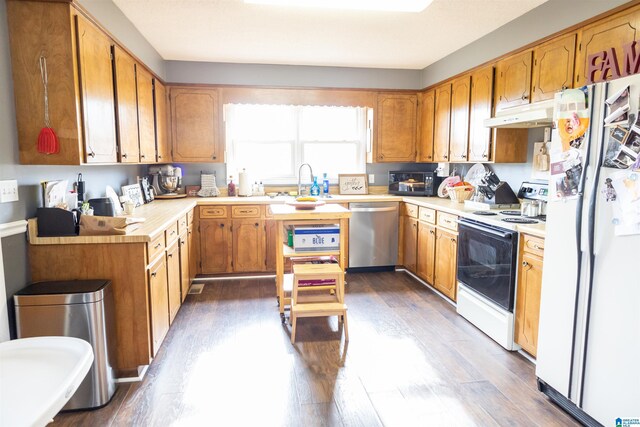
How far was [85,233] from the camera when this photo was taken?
2279 mm

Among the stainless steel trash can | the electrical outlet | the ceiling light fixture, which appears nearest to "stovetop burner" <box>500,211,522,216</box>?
the ceiling light fixture

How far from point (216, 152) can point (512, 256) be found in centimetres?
334

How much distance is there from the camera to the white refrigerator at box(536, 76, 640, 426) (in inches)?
67.1

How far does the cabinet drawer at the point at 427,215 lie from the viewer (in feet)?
13.0

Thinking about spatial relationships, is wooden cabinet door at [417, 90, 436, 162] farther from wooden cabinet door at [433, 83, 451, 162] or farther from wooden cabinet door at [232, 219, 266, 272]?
wooden cabinet door at [232, 219, 266, 272]

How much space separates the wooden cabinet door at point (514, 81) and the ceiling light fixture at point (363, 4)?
0.92 m

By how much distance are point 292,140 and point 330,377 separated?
3.28 m

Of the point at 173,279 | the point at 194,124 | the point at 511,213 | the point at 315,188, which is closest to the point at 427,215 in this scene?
the point at 511,213

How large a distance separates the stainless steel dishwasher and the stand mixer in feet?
6.65

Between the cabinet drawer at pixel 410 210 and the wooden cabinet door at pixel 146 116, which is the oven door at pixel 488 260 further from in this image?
the wooden cabinet door at pixel 146 116

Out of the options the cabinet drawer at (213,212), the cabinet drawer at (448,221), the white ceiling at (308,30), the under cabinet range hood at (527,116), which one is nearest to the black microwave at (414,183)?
the cabinet drawer at (448,221)

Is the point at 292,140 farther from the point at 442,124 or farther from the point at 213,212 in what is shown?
the point at 442,124

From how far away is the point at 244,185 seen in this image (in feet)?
15.3

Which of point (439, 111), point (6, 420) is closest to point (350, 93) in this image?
point (439, 111)
